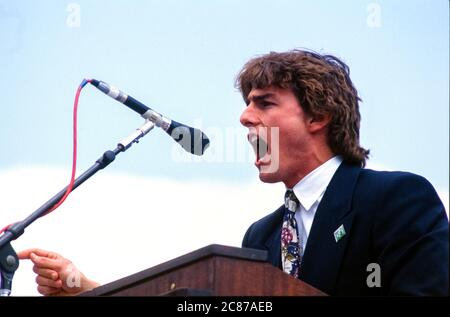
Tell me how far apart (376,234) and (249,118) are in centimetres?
84

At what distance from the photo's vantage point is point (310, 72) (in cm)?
328

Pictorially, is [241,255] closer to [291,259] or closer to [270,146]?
[291,259]

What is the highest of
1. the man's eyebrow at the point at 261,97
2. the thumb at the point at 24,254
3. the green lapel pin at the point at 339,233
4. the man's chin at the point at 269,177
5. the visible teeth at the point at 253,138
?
the man's eyebrow at the point at 261,97

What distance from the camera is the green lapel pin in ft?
8.20

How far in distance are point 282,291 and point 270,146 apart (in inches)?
49.8

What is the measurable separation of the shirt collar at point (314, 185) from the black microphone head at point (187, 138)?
0.40m

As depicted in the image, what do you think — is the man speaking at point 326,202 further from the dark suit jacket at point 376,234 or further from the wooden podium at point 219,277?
the wooden podium at point 219,277

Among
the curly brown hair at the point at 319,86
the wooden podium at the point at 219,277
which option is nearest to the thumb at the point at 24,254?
the wooden podium at the point at 219,277

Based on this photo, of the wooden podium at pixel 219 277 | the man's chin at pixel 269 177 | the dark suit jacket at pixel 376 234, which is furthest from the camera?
the man's chin at pixel 269 177

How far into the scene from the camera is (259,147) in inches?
122

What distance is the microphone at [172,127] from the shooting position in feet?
8.91

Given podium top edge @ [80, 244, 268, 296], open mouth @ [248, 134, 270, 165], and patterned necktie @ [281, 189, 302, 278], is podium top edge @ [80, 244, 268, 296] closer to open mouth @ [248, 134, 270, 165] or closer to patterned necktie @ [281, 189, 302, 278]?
patterned necktie @ [281, 189, 302, 278]

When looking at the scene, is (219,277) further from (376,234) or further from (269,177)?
(269,177)
